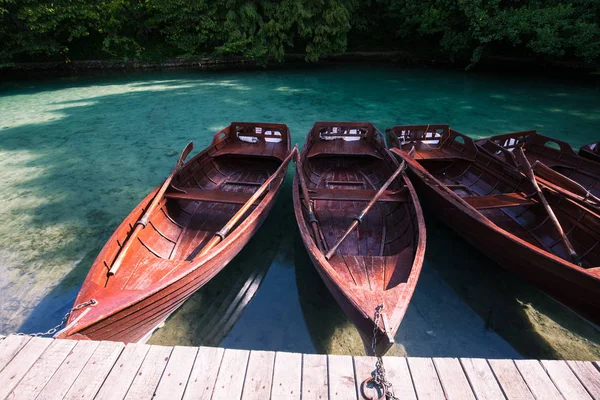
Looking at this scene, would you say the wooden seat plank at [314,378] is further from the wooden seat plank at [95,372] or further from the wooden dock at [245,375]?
the wooden seat plank at [95,372]

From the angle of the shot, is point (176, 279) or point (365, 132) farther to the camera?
point (365, 132)

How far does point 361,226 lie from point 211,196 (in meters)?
2.89

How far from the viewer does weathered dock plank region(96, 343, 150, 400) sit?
231 cm

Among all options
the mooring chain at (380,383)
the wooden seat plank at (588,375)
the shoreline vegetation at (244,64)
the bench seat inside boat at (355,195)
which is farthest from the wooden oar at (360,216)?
the shoreline vegetation at (244,64)

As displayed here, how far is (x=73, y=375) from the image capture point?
2416 millimetres

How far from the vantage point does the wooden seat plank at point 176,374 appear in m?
2.31

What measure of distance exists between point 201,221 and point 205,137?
245 inches

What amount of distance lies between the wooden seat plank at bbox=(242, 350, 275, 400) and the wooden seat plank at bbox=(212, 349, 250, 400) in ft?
0.15

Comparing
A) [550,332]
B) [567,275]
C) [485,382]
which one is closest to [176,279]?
[485,382]

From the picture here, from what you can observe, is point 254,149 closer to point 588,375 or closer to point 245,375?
point 245,375

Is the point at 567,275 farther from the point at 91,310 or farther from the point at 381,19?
the point at 381,19

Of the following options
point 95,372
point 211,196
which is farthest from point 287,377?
point 211,196

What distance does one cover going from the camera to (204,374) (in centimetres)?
245

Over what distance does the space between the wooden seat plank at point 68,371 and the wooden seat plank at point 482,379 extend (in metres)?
3.34
